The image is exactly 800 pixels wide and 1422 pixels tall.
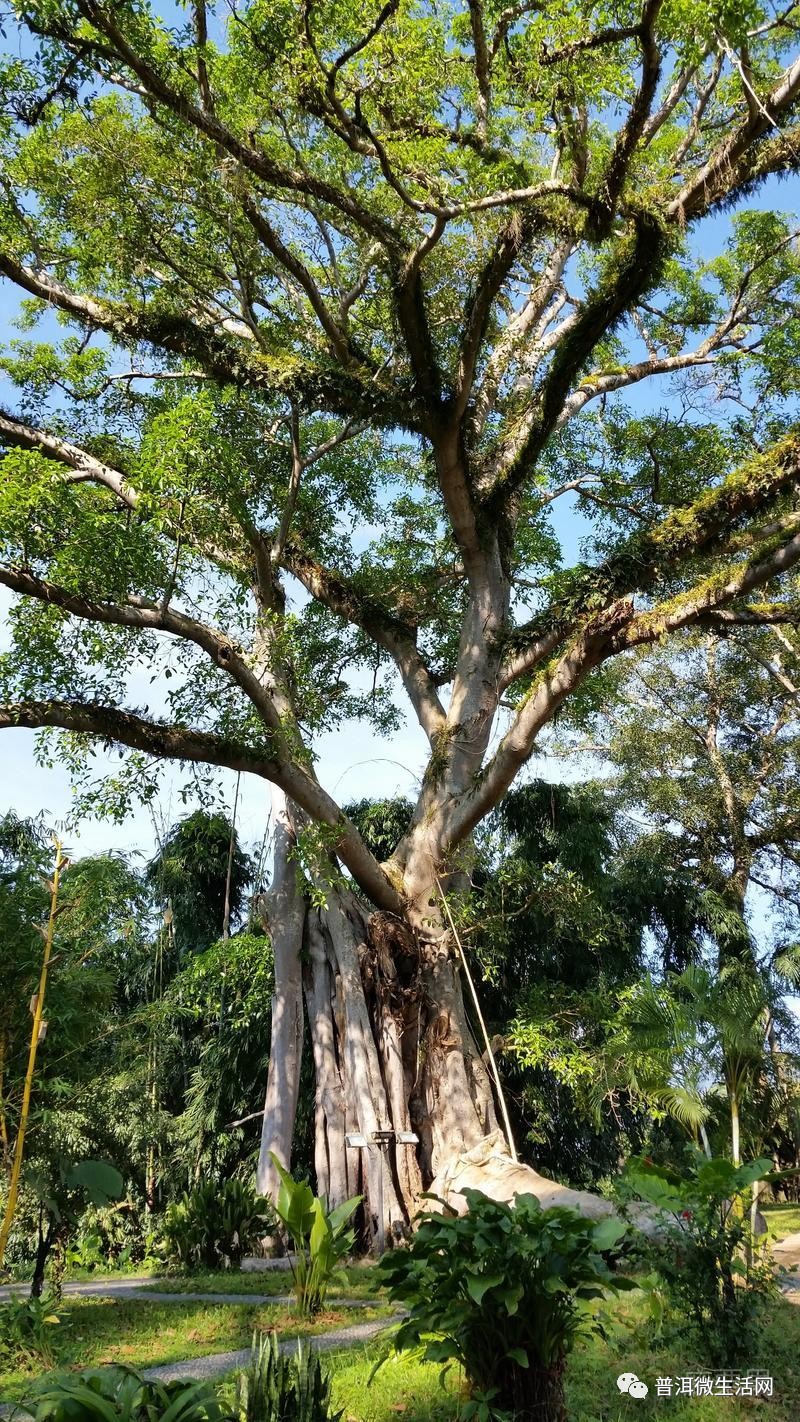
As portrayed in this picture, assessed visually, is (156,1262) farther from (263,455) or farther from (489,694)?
(263,455)

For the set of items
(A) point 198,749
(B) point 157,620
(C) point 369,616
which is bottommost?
(A) point 198,749

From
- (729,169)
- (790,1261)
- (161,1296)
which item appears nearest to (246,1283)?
(161,1296)

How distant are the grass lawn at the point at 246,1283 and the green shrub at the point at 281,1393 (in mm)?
3888

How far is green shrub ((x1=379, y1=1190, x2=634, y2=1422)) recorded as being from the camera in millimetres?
2902

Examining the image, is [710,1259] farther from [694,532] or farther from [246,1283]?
[694,532]

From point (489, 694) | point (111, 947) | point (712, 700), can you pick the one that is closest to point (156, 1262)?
point (111, 947)

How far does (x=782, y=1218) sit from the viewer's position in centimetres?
1268

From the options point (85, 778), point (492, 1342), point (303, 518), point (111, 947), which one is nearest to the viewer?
point (492, 1342)

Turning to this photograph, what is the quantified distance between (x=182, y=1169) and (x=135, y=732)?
24.0 ft

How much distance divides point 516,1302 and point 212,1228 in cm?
567

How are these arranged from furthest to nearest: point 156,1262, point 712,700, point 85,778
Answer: point 712,700, point 156,1262, point 85,778

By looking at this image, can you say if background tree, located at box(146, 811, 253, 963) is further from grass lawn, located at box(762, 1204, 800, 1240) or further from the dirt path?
the dirt path

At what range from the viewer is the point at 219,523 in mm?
7867

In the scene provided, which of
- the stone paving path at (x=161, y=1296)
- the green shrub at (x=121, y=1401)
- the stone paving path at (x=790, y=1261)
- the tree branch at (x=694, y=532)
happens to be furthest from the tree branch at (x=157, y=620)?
the green shrub at (x=121, y=1401)
